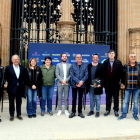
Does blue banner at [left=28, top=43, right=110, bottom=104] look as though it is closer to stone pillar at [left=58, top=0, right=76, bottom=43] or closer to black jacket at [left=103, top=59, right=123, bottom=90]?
stone pillar at [left=58, top=0, right=76, bottom=43]

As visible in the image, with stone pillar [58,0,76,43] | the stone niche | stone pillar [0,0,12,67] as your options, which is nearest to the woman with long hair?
stone pillar [58,0,76,43]

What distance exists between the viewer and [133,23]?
8133 millimetres

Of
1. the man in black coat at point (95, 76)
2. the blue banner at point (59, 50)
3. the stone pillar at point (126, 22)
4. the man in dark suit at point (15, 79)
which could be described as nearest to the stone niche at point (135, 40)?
the stone pillar at point (126, 22)

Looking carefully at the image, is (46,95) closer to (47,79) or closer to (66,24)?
(47,79)

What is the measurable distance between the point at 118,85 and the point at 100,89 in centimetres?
49

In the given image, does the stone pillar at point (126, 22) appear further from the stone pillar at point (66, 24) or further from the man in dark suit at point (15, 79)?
the man in dark suit at point (15, 79)

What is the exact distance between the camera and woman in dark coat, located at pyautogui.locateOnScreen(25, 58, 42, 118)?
4801 mm

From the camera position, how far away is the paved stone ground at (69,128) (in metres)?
3.55

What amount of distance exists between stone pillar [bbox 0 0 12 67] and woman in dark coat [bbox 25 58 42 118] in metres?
3.02

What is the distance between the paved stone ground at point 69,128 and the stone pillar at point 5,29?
124 inches

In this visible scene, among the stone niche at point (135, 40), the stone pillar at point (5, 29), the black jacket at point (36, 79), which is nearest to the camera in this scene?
the black jacket at point (36, 79)

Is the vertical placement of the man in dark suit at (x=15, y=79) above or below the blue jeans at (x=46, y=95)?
above

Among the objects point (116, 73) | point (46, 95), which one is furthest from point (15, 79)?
point (116, 73)

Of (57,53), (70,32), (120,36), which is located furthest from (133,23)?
(57,53)
